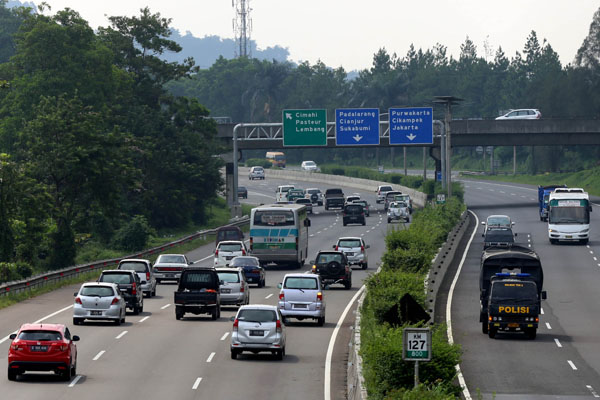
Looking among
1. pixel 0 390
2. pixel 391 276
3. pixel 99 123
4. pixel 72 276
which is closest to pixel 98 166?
pixel 99 123

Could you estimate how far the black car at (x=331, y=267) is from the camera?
52906mm

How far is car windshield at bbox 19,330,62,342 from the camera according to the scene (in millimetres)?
28078

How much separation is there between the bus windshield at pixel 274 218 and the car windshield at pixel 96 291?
2417 centimetres

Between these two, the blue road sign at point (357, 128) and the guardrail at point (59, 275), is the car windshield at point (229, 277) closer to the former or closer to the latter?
the guardrail at point (59, 275)

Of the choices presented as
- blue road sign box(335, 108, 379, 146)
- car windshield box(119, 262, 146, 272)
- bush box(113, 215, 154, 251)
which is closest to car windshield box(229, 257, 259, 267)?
car windshield box(119, 262, 146, 272)

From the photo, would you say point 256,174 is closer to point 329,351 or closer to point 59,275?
point 59,275

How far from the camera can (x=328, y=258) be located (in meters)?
53.1

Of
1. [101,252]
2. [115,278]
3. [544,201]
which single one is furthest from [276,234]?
[544,201]

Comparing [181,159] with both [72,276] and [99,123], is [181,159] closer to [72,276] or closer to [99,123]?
[99,123]

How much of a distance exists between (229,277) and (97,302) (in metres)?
7.22

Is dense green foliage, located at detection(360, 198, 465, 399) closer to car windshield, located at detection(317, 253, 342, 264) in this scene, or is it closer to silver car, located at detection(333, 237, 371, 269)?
car windshield, located at detection(317, 253, 342, 264)

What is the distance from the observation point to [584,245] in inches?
3059

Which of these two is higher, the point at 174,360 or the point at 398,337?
the point at 398,337

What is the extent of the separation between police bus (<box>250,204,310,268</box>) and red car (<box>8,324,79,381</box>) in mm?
34663
